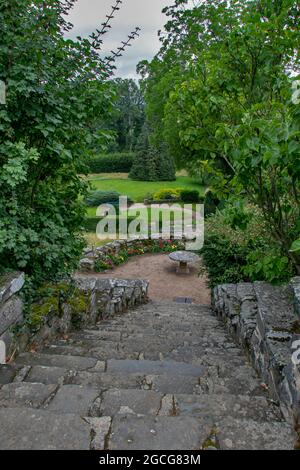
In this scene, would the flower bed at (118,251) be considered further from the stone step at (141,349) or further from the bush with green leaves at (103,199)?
the stone step at (141,349)

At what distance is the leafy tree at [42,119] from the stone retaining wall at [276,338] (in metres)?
1.60

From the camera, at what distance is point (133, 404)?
4.90ft

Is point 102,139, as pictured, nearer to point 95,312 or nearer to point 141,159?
point 95,312

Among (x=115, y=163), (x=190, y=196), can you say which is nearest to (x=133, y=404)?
(x=190, y=196)

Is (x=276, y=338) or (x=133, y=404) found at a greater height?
(x=276, y=338)

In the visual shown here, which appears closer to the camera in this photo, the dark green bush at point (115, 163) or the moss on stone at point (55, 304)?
the moss on stone at point (55, 304)

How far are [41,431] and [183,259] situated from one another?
296 inches

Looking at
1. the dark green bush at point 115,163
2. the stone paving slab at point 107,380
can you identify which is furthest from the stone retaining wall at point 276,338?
the dark green bush at point 115,163

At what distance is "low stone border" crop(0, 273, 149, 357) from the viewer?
2086 mm

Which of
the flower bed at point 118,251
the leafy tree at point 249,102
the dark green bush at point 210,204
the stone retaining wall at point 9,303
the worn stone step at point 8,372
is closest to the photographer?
the worn stone step at point 8,372

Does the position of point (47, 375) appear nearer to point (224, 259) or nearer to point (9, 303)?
point (9, 303)

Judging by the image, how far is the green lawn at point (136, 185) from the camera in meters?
20.2
